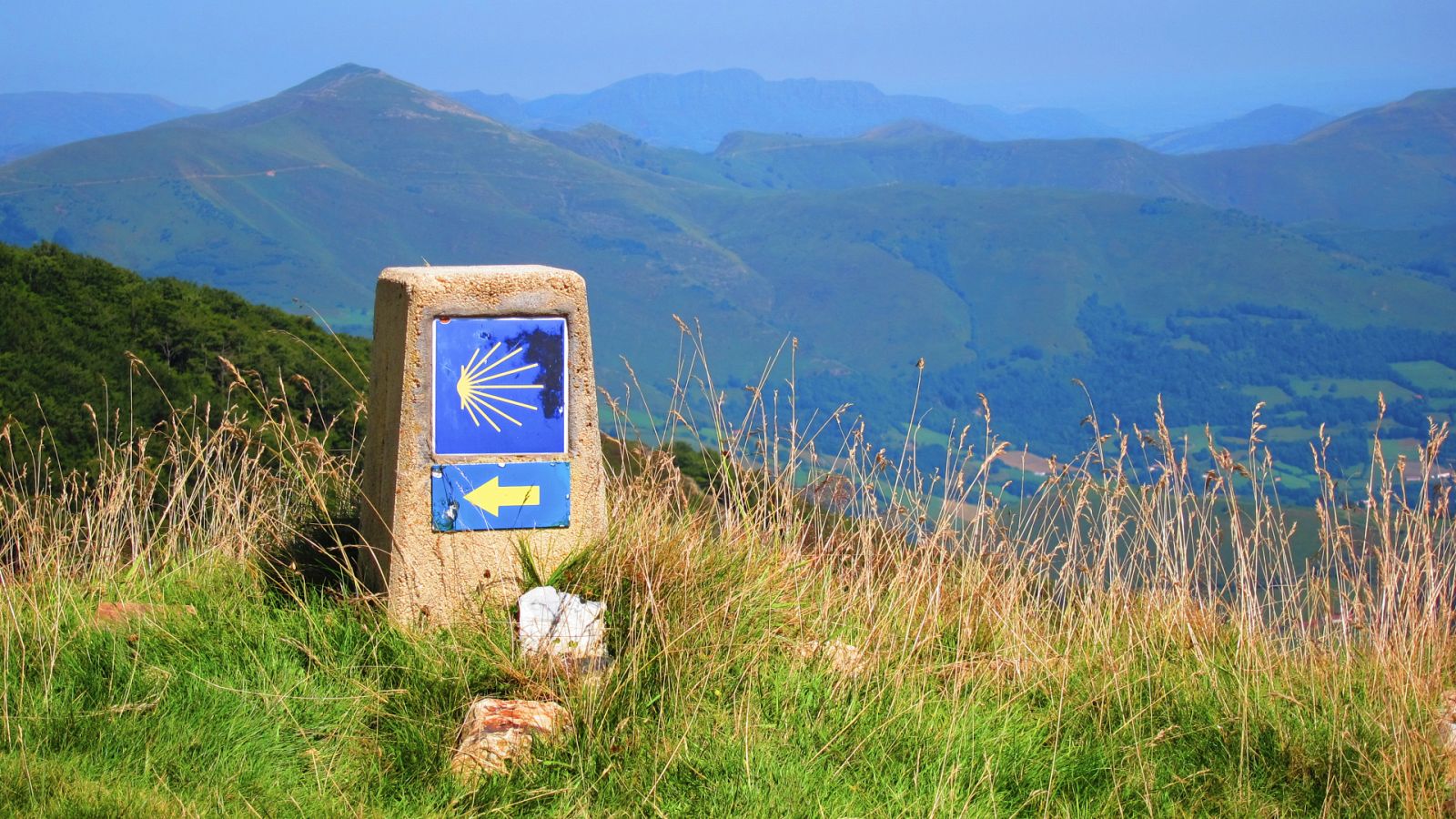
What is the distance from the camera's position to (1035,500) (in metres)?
4.66

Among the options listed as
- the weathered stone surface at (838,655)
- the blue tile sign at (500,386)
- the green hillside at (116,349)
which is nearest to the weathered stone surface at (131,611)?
the blue tile sign at (500,386)

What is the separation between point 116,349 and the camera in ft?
49.9

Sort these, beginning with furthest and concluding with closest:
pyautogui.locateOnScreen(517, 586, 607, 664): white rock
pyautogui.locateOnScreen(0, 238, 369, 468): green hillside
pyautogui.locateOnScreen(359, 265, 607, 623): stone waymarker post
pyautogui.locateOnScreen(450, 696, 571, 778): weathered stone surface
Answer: pyautogui.locateOnScreen(0, 238, 369, 468): green hillside
pyautogui.locateOnScreen(359, 265, 607, 623): stone waymarker post
pyautogui.locateOnScreen(517, 586, 607, 664): white rock
pyautogui.locateOnScreen(450, 696, 571, 778): weathered stone surface

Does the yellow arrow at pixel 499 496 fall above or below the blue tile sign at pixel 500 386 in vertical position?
below

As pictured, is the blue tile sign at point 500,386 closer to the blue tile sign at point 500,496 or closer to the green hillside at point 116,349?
the blue tile sign at point 500,496

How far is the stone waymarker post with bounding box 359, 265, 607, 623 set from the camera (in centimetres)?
379

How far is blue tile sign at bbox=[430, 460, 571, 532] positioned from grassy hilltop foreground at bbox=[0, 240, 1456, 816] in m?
0.22

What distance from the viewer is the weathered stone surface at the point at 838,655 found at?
338cm

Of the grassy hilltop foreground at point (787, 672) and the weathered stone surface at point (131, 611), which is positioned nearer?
the grassy hilltop foreground at point (787, 672)

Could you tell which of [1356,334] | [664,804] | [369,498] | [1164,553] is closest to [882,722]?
[664,804]

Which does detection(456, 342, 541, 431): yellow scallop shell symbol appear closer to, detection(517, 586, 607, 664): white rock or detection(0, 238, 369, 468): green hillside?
detection(517, 586, 607, 664): white rock

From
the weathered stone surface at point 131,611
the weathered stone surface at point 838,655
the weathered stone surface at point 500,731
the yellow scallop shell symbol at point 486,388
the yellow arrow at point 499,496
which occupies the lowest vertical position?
the weathered stone surface at point 500,731

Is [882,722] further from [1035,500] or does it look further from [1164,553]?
[1035,500]

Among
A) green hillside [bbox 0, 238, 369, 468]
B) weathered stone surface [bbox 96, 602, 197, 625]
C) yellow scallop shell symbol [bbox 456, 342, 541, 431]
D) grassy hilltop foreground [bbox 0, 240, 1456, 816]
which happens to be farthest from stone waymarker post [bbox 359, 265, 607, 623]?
green hillside [bbox 0, 238, 369, 468]
